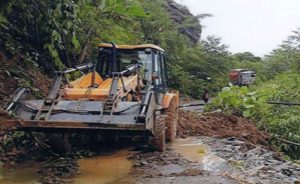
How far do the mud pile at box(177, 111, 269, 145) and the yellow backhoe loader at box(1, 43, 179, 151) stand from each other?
1430 mm

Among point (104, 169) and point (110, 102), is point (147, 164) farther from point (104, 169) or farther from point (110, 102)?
point (110, 102)

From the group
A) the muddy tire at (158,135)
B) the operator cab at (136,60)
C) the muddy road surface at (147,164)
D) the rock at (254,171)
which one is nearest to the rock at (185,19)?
the operator cab at (136,60)

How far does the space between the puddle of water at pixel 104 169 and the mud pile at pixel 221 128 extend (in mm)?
3270

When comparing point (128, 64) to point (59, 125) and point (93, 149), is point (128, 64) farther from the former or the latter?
point (59, 125)

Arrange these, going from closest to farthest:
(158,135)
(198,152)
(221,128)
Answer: (158,135) < (198,152) < (221,128)

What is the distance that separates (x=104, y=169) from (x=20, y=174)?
128cm

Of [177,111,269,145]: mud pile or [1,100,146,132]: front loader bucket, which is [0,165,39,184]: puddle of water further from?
[177,111,269,145]: mud pile

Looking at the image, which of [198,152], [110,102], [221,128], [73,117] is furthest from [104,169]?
[221,128]

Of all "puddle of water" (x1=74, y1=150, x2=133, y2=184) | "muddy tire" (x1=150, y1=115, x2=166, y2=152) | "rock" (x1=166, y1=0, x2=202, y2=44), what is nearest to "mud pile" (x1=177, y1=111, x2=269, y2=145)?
"muddy tire" (x1=150, y1=115, x2=166, y2=152)

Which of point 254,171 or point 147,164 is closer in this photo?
point 254,171

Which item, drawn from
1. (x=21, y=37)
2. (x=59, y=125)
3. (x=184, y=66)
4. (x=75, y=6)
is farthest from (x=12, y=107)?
(x=184, y=66)

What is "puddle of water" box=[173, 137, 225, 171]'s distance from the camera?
844 centimetres

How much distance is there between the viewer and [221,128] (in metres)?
12.3

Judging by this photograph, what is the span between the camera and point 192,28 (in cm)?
4025
